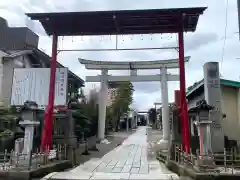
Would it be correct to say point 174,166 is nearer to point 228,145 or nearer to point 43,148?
point 228,145

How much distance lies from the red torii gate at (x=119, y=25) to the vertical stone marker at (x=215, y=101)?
1878mm

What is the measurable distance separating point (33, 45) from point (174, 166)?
20831 mm

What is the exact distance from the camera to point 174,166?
11.7 metres

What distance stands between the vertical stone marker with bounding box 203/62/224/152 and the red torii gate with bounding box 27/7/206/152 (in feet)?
6.16

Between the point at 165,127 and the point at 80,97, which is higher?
the point at 80,97

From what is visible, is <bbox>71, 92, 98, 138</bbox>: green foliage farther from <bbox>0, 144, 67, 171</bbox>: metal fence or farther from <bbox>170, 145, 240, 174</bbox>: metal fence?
<bbox>170, 145, 240, 174</bbox>: metal fence

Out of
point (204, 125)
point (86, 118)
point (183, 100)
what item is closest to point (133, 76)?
point (86, 118)

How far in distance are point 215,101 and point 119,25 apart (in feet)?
19.6

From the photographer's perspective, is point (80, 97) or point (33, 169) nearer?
point (33, 169)

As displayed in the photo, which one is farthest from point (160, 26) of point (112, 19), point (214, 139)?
point (214, 139)

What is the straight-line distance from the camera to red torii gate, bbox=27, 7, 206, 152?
12469 mm

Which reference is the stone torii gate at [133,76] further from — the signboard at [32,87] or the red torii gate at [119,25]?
the red torii gate at [119,25]

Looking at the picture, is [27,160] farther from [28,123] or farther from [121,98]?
[121,98]

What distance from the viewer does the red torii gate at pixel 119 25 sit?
40.9ft
